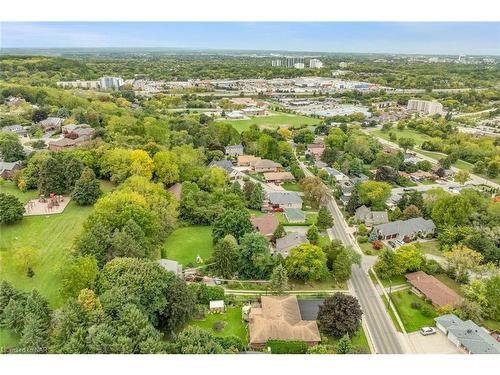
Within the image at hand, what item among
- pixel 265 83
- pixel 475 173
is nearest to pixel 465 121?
pixel 475 173

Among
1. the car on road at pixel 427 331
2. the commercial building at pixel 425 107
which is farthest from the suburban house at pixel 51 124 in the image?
the commercial building at pixel 425 107

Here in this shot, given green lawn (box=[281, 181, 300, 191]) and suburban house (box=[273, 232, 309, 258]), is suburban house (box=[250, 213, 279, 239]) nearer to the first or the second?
suburban house (box=[273, 232, 309, 258])

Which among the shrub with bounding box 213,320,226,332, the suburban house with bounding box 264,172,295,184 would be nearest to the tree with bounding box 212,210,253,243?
the shrub with bounding box 213,320,226,332

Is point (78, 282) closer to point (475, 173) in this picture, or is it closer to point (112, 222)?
point (112, 222)

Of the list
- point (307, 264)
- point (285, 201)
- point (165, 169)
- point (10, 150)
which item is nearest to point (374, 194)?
point (285, 201)

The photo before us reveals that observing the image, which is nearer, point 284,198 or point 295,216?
point 295,216

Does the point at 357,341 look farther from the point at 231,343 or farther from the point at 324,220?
the point at 324,220

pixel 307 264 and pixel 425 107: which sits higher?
pixel 425 107
